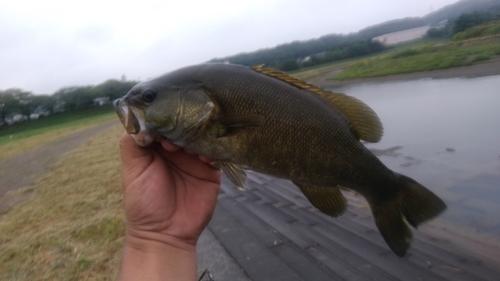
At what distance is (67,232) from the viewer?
741cm

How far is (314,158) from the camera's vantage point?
243 centimetres

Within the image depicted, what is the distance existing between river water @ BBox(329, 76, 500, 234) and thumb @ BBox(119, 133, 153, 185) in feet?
14.9

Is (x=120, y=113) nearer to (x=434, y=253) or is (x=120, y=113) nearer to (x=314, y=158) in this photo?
(x=314, y=158)

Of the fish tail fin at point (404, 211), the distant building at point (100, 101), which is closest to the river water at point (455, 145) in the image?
the fish tail fin at point (404, 211)

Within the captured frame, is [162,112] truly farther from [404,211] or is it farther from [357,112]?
[404,211]

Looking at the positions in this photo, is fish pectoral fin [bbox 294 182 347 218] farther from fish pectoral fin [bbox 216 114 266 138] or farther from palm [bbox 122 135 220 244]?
palm [bbox 122 135 220 244]

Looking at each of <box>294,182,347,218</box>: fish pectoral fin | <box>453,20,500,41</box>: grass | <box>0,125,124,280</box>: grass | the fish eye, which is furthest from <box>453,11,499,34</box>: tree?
the fish eye

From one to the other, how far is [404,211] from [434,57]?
72.7ft

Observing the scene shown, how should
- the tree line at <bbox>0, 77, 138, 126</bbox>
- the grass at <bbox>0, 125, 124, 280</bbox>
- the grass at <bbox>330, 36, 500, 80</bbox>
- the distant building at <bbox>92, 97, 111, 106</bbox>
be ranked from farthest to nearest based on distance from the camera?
the tree line at <bbox>0, 77, 138, 126</bbox>
the distant building at <bbox>92, 97, 111, 106</bbox>
the grass at <bbox>330, 36, 500, 80</bbox>
the grass at <bbox>0, 125, 124, 280</bbox>

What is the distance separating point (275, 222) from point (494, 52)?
1547 centimetres

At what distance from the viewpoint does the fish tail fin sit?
2.42 m

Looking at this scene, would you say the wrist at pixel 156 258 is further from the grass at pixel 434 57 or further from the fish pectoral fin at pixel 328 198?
the grass at pixel 434 57

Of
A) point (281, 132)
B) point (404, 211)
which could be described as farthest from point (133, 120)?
point (404, 211)

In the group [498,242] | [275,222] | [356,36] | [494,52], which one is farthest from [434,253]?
[356,36]
